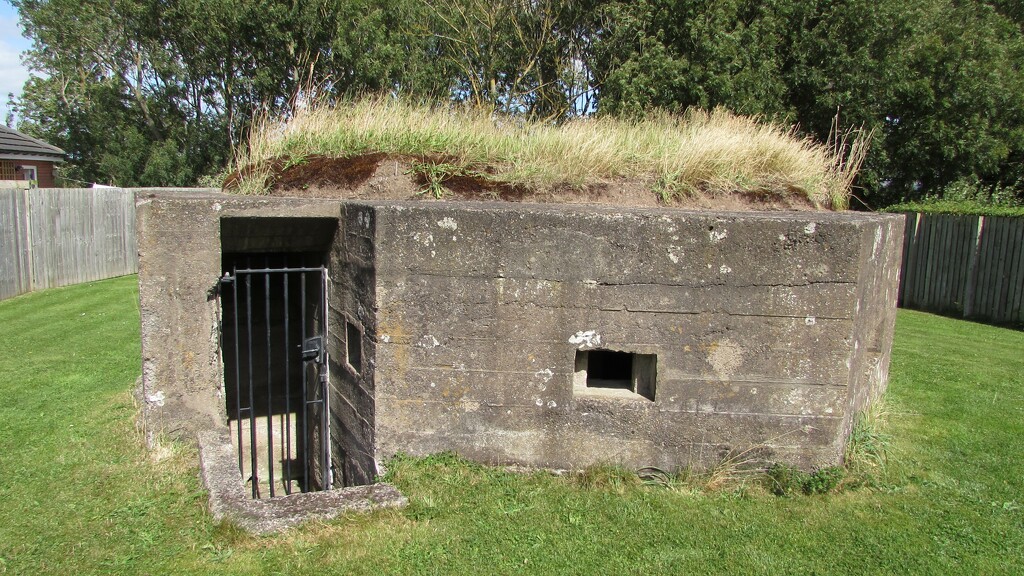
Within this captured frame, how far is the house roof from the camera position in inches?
688

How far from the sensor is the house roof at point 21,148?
57.3ft

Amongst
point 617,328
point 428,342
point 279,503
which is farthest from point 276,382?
point 617,328

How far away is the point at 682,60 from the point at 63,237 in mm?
14114

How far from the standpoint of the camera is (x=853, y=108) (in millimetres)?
16406

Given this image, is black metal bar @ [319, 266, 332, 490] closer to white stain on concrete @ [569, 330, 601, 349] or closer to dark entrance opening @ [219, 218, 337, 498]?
dark entrance opening @ [219, 218, 337, 498]

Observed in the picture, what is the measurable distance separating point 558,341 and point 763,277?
4.39 feet

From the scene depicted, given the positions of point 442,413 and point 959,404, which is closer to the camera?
point 442,413

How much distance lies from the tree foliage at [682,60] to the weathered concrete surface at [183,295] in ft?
27.7

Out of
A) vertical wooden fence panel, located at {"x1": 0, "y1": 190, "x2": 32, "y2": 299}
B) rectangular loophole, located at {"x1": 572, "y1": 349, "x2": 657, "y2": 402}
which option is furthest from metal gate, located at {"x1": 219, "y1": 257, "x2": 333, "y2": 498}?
vertical wooden fence panel, located at {"x1": 0, "y1": 190, "x2": 32, "y2": 299}

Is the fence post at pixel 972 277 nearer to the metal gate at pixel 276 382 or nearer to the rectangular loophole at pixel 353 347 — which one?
the metal gate at pixel 276 382

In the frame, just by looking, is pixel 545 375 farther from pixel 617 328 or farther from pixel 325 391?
pixel 325 391

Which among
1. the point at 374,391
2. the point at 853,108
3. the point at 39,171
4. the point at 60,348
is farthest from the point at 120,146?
the point at 374,391

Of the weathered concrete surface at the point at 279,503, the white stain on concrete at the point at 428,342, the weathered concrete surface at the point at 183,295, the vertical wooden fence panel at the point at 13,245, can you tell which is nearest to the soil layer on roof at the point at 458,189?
the weathered concrete surface at the point at 183,295

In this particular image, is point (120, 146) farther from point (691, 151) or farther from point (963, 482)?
point (963, 482)
